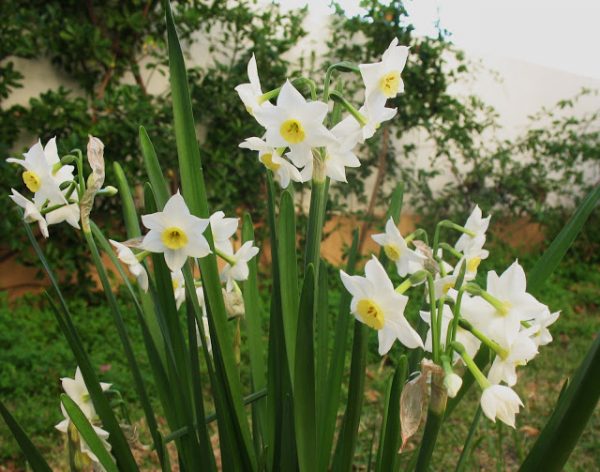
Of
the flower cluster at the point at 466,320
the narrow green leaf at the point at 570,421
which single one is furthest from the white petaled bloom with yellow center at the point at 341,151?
the narrow green leaf at the point at 570,421

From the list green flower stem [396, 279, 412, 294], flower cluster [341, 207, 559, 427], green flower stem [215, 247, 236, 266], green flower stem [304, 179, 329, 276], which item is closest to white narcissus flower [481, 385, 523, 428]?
flower cluster [341, 207, 559, 427]

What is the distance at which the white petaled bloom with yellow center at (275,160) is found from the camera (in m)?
0.74

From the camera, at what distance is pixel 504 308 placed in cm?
64

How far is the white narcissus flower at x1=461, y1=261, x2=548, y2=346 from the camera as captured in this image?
641 mm

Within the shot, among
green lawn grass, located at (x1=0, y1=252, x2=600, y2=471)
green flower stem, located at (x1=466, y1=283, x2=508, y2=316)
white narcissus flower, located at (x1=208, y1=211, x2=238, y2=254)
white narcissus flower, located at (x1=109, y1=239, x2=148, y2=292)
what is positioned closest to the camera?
green flower stem, located at (x1=466, y1=283, x2=508, y2=316)

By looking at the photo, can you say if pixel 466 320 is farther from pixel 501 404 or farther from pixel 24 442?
pixel 24 442

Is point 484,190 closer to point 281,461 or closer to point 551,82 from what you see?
point 551,82

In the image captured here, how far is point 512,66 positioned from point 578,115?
0.69 metres

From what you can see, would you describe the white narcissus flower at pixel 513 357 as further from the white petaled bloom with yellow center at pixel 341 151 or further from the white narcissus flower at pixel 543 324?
the white petaled bloom with yellow center at pixel 341 151

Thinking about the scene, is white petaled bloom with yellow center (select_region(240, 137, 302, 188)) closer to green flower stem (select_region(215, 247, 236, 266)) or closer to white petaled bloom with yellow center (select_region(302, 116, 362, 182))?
white petaled bloom with yellow center (select_region(302, 116, 362, 182))

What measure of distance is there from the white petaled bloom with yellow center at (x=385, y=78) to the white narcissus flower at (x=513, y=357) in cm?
30

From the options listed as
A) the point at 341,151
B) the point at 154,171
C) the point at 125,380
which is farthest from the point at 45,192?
the point at 125,380

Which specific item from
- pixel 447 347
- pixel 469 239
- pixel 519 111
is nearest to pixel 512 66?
pixel 519 111

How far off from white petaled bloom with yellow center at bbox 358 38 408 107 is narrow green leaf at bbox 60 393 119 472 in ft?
1.61
